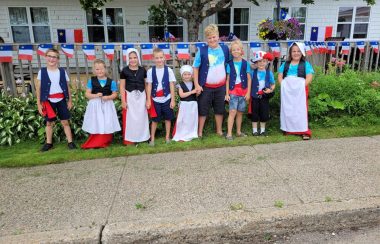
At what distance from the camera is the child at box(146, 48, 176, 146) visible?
16.3 ft

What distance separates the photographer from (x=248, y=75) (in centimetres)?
521

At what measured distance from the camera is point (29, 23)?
13.7 metres

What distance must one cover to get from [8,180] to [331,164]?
407 cm

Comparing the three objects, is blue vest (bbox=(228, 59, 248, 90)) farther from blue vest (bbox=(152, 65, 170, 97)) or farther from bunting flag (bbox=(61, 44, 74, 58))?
bunting flag (bbox=(61, 44, 74, 58))

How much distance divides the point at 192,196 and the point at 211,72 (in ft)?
7.05

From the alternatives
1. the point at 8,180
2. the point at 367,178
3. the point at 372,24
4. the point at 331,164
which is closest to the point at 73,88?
the point at 8,180

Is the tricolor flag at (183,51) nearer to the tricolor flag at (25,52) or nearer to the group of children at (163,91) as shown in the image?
the group of children at (163,91)

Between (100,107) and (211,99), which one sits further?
(211,99)

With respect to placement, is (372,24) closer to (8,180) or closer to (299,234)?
(299,234)

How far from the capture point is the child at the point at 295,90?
5.19m

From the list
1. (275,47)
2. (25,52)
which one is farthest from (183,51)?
(25,52)

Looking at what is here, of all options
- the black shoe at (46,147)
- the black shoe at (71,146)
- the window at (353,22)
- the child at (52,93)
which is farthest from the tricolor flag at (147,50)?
the window at (353,22)

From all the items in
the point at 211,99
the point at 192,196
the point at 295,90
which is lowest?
the point at 192,196

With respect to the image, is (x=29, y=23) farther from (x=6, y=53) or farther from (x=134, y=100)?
(x=134, y=100)
